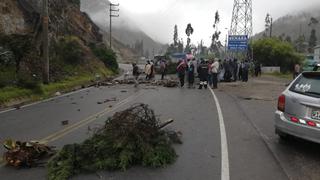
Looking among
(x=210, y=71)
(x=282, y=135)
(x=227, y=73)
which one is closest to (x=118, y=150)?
(x=282, y=135)

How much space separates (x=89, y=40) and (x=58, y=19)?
996 cm

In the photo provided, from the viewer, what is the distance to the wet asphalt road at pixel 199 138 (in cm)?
689

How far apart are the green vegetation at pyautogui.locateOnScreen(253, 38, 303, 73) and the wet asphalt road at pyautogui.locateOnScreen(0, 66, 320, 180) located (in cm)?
5041

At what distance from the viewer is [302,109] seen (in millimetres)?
8086

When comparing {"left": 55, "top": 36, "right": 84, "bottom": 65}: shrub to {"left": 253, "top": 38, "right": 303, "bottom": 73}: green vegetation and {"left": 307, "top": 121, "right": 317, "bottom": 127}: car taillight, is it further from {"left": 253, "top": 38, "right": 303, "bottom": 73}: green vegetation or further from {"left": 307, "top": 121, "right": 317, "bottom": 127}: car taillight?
{"left": 253, "top": 38, "right": 303, "bottom": 73}: green vegetation

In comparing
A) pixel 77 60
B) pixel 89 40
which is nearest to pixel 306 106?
pixel 77 60

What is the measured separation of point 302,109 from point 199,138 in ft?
7.87

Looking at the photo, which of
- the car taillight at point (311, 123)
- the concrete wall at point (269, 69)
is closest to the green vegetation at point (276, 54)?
the concrete wall at point (269, 69)

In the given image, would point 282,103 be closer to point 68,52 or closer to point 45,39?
point 45,39

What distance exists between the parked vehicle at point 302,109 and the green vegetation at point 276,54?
5842 cm

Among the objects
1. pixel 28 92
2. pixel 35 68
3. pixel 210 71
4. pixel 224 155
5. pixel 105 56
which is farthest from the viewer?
pixel 105 56

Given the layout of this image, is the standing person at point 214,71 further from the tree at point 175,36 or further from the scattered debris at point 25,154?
the tree at point 175,36

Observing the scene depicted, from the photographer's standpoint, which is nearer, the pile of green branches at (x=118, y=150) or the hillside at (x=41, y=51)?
the pile of green branches at (x=118, y=150)

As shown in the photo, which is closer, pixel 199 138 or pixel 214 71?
pixel 199 138
